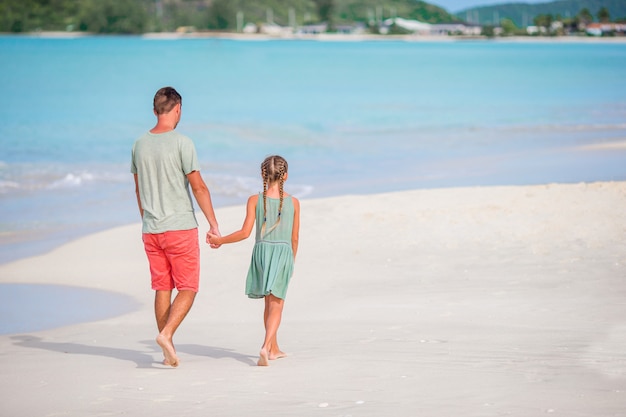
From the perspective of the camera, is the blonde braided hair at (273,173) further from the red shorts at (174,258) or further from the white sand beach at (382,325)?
the white sand beach at (382,325)

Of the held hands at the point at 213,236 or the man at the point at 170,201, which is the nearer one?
the man at the point at 170,201

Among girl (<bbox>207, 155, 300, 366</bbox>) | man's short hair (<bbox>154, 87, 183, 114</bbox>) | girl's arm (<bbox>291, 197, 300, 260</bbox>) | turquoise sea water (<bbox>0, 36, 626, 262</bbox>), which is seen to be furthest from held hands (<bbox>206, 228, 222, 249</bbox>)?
turquoise sea water (<bbox>0, 36, 626, 262</bbox>)

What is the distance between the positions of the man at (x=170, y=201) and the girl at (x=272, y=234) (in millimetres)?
302

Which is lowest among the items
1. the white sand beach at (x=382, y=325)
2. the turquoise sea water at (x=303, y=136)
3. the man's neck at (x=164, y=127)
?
the turquoise sea water at (x=303, y=136)

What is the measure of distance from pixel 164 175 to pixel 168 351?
1046 mm

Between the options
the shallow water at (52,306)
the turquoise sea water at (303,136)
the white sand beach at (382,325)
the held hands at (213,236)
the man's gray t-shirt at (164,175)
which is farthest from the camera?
the turquoise sea water at (303,136)

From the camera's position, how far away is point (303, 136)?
28750 mm

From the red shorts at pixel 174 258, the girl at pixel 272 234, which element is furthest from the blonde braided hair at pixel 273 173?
the red shorts at pixel 174 258

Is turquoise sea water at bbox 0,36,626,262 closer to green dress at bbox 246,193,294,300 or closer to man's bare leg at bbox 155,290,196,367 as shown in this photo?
man's bare leg at bbox 155,290,196,367

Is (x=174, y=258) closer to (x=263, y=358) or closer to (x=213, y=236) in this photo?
(x=213, y=236)

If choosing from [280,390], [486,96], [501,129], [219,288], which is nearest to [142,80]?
[486,96]

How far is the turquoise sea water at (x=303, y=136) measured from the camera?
1666cm

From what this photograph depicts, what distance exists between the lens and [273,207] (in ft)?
18.9

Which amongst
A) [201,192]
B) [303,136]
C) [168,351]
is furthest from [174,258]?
[303,136]
